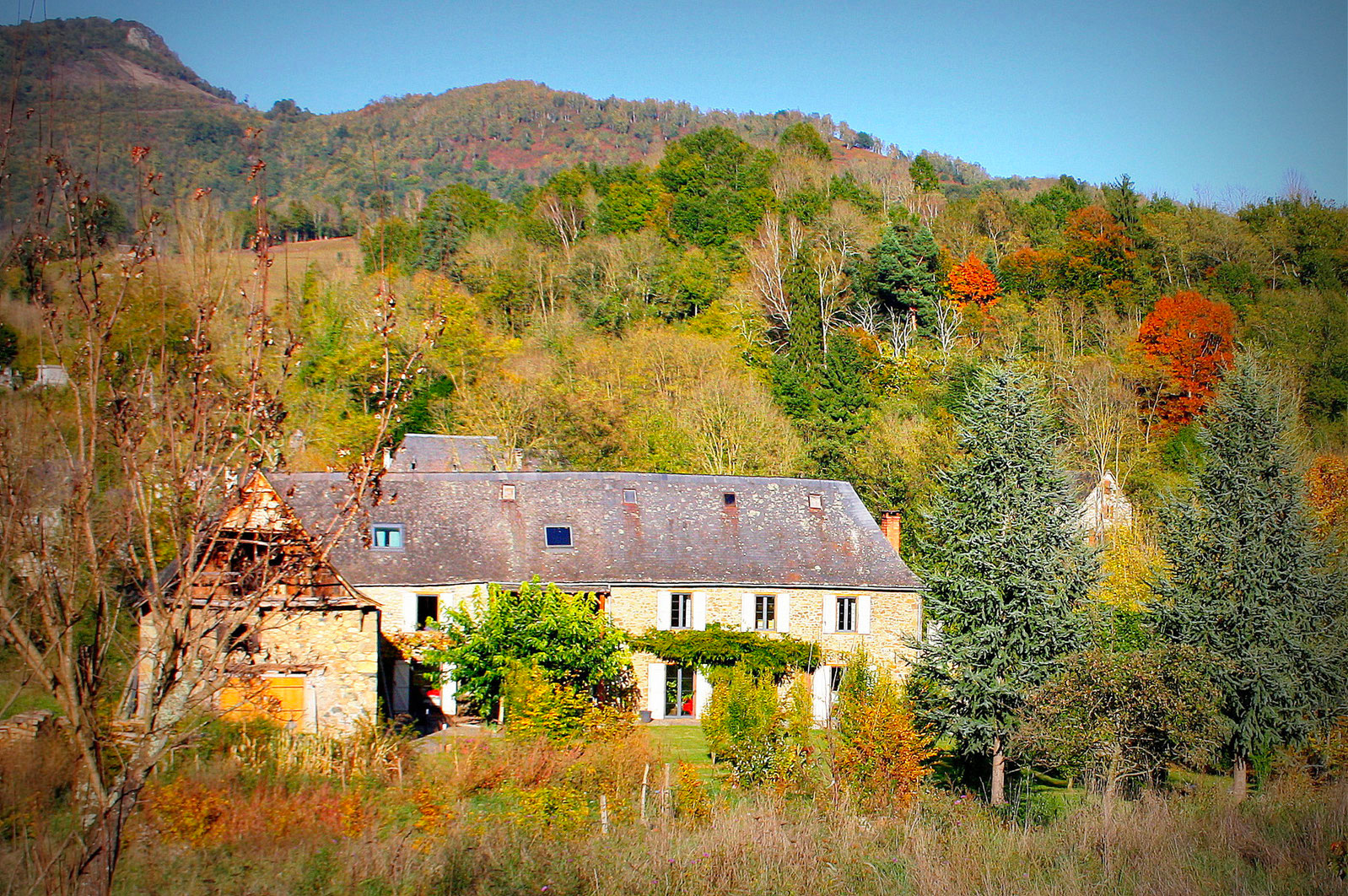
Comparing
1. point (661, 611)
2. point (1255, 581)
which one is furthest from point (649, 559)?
point (1255, 581)

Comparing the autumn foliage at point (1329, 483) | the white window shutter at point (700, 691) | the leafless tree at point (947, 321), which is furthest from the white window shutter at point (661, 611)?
the leafless tree at point (947, 321)

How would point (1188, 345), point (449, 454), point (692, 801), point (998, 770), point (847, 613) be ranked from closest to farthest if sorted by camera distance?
point (692, 801)
point (998, 770)
point (847, 613)
point (449, 454)
point (1188, 345)

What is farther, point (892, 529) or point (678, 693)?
point (892, 529)

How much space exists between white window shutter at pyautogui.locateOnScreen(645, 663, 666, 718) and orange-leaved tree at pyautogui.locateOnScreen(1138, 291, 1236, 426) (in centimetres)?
2925

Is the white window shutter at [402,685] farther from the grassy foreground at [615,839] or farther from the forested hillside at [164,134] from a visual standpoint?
the forested hillside at [164,134]

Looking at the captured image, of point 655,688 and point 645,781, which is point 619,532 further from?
point 645,781

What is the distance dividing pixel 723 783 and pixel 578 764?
2.60 m

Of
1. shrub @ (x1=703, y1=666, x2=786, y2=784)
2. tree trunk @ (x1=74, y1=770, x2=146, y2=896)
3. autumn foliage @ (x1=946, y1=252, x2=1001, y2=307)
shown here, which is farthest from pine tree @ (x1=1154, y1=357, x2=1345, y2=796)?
autumn foliage @ (x1=946, y1=252, x2=1001, y2=307)

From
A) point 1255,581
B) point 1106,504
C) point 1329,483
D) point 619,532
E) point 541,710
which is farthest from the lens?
point 1106,504

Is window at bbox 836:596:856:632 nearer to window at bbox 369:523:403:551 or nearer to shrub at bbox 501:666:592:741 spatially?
shrub at bbox 501:666:592:741

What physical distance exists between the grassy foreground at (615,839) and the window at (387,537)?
36.1 ft

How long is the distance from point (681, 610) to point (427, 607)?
20.5 ft

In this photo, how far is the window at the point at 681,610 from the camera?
25.3m

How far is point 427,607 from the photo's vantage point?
79.5ft
